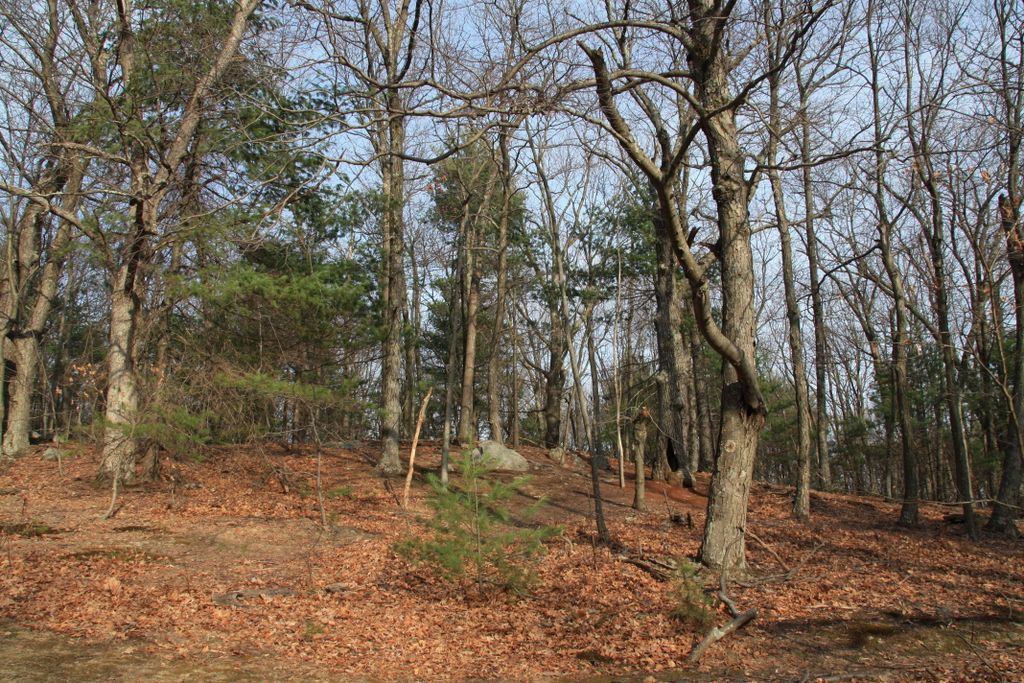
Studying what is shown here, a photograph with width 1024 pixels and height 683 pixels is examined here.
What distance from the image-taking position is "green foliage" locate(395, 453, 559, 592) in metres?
7.03

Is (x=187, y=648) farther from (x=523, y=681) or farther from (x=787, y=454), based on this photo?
(x=787, y=454)

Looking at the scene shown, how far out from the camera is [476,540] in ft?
23.6

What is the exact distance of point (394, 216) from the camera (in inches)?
595

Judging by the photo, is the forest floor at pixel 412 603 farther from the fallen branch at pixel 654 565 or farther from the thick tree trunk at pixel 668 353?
the thick tree trunk at pixel 668 353

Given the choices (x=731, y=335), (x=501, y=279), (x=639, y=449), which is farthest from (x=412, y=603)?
(x=501, y=279)

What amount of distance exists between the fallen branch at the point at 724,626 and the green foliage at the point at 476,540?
6.03 feet

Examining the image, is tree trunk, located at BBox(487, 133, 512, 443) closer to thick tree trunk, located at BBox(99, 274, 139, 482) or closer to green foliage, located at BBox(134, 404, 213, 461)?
green foliage, located at BBox(134, 404, 213, 461)

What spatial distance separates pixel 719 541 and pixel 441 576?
3.05 m

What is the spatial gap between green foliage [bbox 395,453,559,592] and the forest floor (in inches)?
13.3

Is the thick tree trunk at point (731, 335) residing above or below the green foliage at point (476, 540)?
above

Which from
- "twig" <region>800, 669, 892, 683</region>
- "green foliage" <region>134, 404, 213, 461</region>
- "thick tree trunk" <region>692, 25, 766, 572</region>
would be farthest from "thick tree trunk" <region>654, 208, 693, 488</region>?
"twig" <region>800, 669, 892, 683</region>

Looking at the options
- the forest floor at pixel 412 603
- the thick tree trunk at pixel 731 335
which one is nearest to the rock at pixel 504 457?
the forest floor at pixel 412 603

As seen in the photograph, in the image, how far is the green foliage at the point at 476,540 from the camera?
7.03m

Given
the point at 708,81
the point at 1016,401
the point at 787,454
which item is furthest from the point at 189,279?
the point at 787,454
